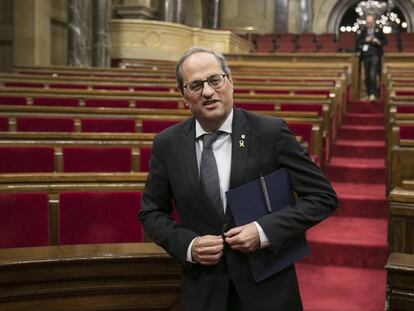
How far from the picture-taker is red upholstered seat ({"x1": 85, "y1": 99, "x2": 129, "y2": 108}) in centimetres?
376

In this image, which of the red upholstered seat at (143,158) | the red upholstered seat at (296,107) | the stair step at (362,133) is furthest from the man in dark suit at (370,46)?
the red upholstered seat at (143,158)

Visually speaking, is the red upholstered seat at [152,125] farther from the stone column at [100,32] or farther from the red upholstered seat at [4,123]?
the stone column at [100,32]

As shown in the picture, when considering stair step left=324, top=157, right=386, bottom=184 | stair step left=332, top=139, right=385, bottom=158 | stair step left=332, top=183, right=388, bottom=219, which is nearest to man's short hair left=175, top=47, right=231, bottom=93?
stair step left=332, top=183, right=388, bottom=219

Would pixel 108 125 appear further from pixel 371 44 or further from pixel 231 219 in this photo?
pixel 371 44

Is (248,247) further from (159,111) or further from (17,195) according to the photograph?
(159,111)

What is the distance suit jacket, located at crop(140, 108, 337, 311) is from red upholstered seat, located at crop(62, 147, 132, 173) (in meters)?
1.31

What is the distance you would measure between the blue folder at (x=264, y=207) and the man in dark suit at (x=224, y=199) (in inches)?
0.6

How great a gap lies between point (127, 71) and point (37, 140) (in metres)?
3.44

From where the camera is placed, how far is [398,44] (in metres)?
9.91

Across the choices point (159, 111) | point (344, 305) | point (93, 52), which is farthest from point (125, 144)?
point (93, 52)

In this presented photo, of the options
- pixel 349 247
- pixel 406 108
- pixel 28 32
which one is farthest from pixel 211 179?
pixel 28 32

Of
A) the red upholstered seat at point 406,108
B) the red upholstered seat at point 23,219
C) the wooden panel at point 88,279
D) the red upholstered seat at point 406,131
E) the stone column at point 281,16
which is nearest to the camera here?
the wooden panel at point 88,279

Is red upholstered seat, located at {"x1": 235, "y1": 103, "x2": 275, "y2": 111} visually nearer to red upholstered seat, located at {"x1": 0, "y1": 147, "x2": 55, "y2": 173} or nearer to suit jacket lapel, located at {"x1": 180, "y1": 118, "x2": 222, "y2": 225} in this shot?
red upholstered seat, located at {"x1": 0, "y1": 147, "x2": 55, "y2": 173}

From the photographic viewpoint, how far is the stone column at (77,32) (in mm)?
6641
